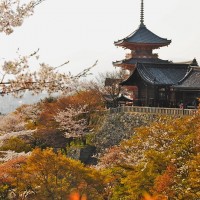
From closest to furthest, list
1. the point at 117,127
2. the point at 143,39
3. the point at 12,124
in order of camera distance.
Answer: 1. the point at 117,127
2. the point at 143,39
3. the point at 12,124

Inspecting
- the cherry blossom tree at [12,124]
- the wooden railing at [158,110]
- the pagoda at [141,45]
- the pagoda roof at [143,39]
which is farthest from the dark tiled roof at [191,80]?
the cherry blossom tree at [12,124]

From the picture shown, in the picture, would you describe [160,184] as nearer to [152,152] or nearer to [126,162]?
[152,152]

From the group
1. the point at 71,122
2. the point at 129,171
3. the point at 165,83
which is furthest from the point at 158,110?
the point at 129,171

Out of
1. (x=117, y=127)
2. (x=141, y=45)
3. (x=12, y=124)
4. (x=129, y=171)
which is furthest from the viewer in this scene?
(x=12, y=124)

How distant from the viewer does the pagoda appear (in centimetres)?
4379

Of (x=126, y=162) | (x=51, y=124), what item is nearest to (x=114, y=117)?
(x=51, y=124)

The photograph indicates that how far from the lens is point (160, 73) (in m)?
34.7

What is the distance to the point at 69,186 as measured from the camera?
19.3 metres

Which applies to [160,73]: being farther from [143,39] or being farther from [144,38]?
[144,38]

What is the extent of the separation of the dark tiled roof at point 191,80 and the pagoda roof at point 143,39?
12.0 m

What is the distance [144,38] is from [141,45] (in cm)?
120

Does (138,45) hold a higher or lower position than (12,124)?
higher

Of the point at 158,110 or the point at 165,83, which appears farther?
the point at 165,83

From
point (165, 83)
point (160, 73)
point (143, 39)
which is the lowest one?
point (165, 83)
